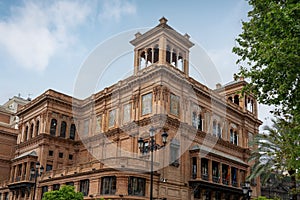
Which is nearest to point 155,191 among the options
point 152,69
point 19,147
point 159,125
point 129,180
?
point 129,180

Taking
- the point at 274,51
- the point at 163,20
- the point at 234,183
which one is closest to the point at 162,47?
the point at 163,20

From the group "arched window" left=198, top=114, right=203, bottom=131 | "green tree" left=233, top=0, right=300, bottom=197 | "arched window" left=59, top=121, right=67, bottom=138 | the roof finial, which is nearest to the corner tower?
the roof finial

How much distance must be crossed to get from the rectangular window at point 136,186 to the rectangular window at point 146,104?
7098 mm

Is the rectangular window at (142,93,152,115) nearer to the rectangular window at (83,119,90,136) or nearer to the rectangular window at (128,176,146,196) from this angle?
the rectangular window at (128,176,146,196)

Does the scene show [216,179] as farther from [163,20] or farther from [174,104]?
[163,20]

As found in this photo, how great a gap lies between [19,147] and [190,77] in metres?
23.8

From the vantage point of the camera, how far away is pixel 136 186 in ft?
96.1

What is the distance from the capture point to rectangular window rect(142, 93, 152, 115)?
34.3m

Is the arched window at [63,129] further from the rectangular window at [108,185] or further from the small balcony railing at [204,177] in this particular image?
the small balcony railing at [204,177]

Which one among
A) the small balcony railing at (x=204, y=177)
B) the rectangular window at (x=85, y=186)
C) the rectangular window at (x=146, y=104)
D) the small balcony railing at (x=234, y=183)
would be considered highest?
the rectangular window at (x=146, y=104)

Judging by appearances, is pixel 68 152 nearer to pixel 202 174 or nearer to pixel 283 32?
pixel 202 174

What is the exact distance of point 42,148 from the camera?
41156mm

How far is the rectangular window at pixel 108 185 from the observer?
29130mm

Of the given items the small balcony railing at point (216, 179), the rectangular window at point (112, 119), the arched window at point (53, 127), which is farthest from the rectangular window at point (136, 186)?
the arched window at point (53, 127)
